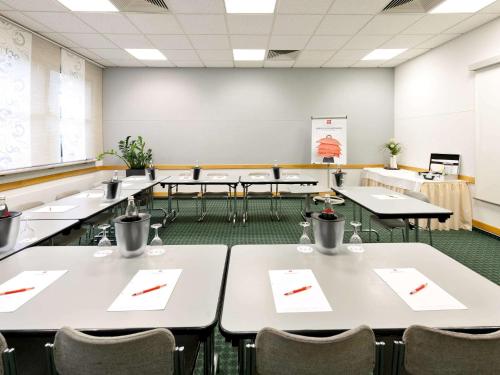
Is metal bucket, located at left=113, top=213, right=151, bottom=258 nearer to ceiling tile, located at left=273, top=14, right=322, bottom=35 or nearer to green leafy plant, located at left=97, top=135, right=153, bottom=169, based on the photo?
ceiling tile, located at left=273, top=14, right=322, bottom=35

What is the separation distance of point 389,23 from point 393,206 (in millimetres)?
3046

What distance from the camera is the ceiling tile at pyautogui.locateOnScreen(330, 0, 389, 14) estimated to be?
4105 mm

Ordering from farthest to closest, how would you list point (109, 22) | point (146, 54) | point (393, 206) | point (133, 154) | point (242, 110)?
point (242, 110), point (133, 154), point (146, 54), point (109, 22), point (393, 206)

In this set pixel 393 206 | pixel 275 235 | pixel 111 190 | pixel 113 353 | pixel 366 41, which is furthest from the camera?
pixel 366 41

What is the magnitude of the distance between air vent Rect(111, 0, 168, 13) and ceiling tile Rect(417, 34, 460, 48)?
4.38m

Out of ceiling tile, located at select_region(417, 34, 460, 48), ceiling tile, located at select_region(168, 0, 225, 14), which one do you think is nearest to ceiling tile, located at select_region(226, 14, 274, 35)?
ceiling tile, located at select_region(168, 0, 225, 14)

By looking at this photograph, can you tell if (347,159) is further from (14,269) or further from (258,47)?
(14,269)

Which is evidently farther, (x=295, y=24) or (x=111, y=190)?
(x=295, y=24)

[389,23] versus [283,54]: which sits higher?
[283,54]

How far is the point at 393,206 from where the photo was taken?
3.40 metres

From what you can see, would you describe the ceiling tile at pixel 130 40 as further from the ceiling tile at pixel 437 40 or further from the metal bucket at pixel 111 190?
the ceiling tile at pixel 437 40

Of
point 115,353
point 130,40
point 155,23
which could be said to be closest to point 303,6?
point 155,23

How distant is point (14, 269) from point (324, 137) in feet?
23.0

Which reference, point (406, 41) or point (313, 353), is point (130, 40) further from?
point (313, 353)
